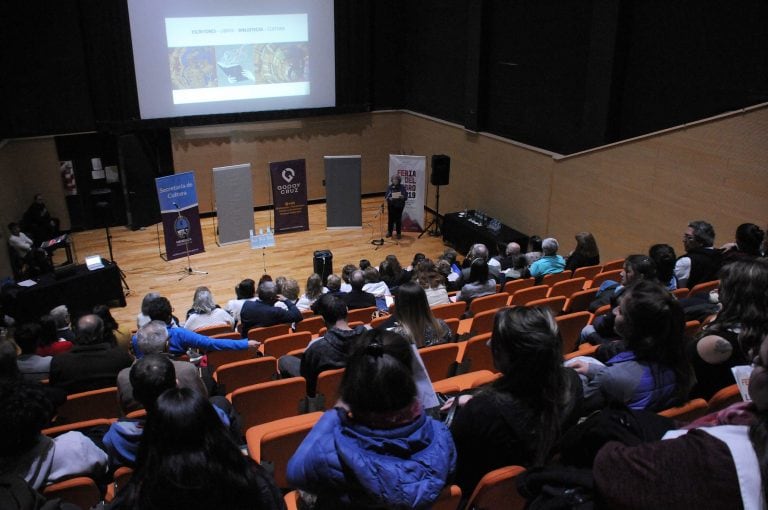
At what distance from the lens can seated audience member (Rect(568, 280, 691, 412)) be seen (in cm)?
223

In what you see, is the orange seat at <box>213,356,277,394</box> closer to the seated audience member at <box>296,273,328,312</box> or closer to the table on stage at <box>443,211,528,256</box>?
the seated audience member at <box>296,273,328,312</box>

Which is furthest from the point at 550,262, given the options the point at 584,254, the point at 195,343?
the point at 195,343

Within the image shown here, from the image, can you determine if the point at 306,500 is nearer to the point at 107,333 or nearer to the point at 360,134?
the point at 107,333

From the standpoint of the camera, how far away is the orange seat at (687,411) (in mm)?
2246

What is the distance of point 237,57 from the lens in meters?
11.2

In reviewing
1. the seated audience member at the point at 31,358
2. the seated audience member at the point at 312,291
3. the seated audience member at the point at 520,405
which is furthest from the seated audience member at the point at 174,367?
the seated audience member at the point at 312,291

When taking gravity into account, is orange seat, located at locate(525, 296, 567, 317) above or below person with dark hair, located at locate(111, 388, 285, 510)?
below

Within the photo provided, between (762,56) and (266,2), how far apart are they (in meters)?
8.33

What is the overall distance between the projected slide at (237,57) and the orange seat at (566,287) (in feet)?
26.2

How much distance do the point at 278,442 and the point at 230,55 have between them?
32.4ft

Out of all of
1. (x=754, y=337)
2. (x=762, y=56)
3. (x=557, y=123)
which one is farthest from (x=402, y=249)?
(x=754, y=337)

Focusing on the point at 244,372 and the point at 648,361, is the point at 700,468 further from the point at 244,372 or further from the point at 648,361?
the point at 244,372

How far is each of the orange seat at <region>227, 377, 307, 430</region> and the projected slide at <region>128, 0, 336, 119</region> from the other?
883 centimetres

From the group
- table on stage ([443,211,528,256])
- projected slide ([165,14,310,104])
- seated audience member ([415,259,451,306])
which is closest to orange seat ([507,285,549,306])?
seated audience member ([415,259,451,306])
